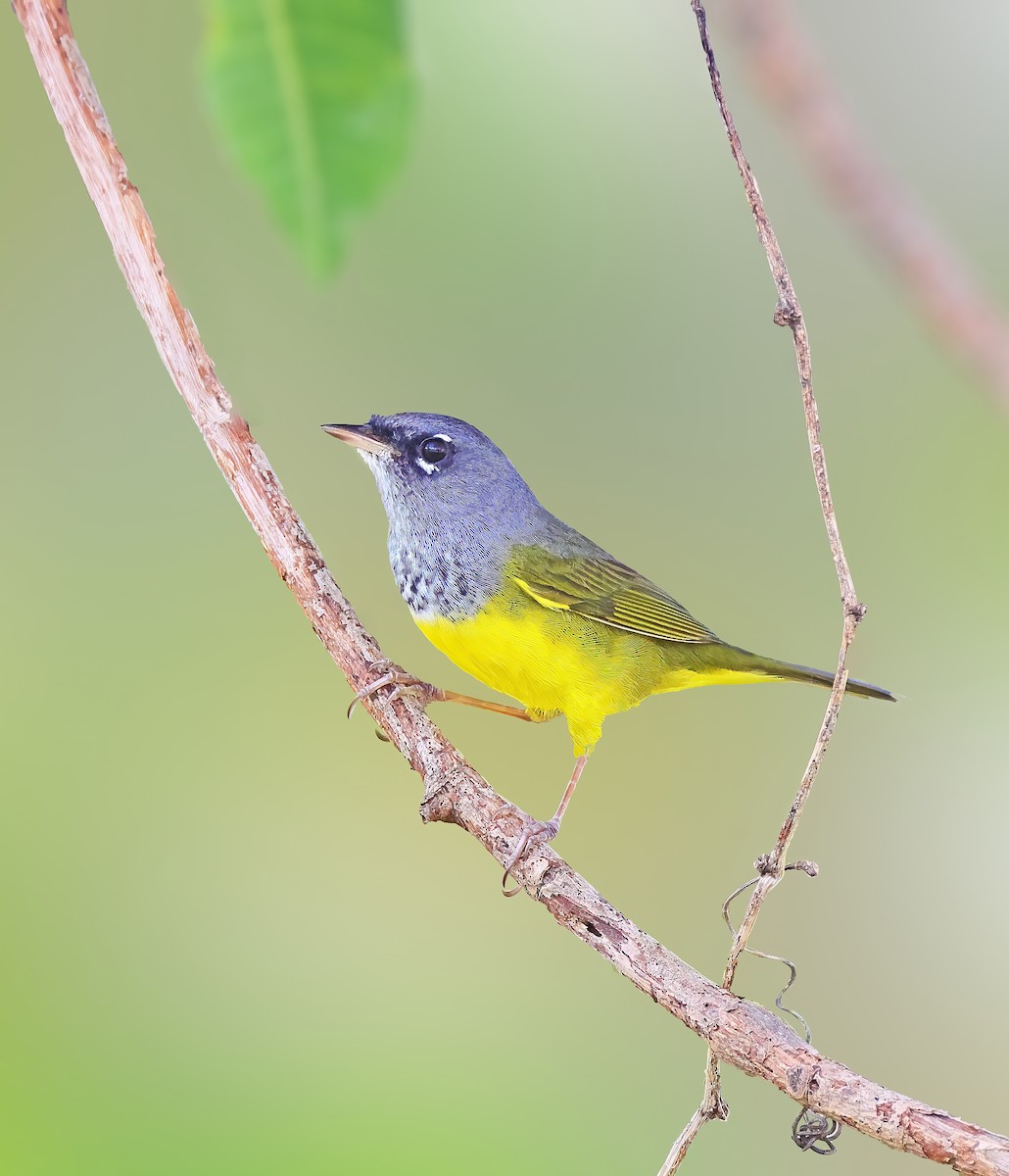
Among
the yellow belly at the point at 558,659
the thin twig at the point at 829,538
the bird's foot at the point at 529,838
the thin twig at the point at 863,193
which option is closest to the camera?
the thin twig at the point at 829,538

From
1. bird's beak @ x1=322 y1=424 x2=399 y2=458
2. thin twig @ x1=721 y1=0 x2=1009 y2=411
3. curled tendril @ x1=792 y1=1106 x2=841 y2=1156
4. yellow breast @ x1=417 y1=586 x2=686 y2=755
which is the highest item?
thin twig @ x1=721 y1=0 x2=1009 y2=411

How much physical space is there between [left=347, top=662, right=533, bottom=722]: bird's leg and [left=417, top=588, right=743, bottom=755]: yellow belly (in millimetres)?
31

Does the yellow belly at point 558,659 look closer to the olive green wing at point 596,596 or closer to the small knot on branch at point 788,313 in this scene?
the olive green wing at point 596,596

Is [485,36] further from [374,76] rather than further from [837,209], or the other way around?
[374,76]

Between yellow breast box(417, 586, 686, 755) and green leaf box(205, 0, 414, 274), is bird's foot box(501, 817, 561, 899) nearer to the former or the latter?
yellow breast box(417, 586, 686, 755)

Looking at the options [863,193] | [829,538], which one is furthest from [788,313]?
[863,193]

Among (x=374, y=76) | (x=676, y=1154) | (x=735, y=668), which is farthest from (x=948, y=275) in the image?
(x=676, y=1154)

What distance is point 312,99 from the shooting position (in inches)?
32.9

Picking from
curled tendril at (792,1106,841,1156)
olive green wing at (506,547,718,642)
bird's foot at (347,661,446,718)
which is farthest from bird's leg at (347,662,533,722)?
curled tendril at (792,1106,841,1156)

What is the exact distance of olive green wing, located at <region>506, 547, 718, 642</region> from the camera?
3.64 feet

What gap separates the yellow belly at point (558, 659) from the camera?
1076 millimetres

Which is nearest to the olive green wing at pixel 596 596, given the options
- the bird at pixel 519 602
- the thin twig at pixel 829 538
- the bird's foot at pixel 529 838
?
the bird at pixel 519 602

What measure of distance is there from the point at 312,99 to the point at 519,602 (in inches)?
18.7

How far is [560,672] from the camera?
3.55ft
